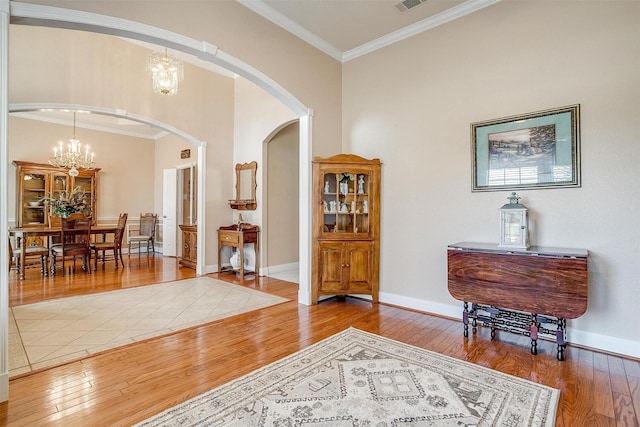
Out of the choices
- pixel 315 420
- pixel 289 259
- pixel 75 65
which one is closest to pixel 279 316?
pixel 315 420

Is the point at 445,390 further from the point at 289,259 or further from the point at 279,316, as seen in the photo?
the point at 289,259

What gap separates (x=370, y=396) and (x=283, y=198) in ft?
14.9

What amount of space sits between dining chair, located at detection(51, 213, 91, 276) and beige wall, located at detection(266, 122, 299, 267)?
11.0ft

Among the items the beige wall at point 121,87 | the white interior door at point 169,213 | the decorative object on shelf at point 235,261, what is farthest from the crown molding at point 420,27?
the white interior door at point 169,213

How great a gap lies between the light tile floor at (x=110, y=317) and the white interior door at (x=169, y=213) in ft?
11.2

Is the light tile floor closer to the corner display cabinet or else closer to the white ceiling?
the corner display cabinet

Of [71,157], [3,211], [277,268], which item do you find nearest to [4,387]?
[3,211]

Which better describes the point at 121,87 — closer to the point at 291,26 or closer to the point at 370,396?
the point at 291,26

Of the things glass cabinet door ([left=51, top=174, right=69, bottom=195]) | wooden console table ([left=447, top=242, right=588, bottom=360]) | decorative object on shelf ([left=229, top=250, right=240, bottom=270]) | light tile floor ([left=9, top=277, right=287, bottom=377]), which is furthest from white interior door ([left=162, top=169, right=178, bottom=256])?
wooden console table ([left=447, top=242, right=588, bottom=360])

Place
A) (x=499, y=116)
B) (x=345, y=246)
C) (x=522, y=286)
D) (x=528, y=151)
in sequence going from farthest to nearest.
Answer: (x=345, y=246) < (x=499, y=116) < (x=528, y=151) < (x=522, y=286)

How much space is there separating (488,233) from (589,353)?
1.24 meters

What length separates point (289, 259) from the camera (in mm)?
6172

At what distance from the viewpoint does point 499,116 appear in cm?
312

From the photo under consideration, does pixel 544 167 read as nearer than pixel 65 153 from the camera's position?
Yes
